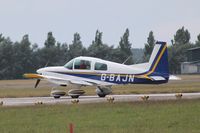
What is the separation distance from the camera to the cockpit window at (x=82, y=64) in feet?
119

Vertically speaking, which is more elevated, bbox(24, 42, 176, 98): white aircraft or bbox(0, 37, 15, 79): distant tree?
bbox(0, 37, 15, 79): distant tree

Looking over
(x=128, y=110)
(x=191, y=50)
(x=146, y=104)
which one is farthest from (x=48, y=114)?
(x=191, y=50)

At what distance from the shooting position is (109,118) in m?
21.5

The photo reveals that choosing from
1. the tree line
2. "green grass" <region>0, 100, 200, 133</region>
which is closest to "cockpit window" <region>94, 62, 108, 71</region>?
"green grass" <region>0, 100, 200, 133</region>

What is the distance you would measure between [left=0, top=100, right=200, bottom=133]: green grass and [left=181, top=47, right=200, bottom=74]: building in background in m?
94.1

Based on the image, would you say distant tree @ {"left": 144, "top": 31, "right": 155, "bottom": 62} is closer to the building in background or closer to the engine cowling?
the building in background

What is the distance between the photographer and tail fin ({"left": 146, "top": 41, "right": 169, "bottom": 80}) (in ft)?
115

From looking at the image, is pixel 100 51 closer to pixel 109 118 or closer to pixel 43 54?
pixel 43 54

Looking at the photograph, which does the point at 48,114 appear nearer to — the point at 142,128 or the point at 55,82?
the point at 142,128

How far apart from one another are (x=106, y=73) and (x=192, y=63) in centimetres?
9025

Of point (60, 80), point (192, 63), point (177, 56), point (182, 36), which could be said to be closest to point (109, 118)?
point (60, 80)

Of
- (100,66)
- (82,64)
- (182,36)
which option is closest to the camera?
(100,66)

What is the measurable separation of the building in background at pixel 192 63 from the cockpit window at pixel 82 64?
83.3 m

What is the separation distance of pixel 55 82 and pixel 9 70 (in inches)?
2638
